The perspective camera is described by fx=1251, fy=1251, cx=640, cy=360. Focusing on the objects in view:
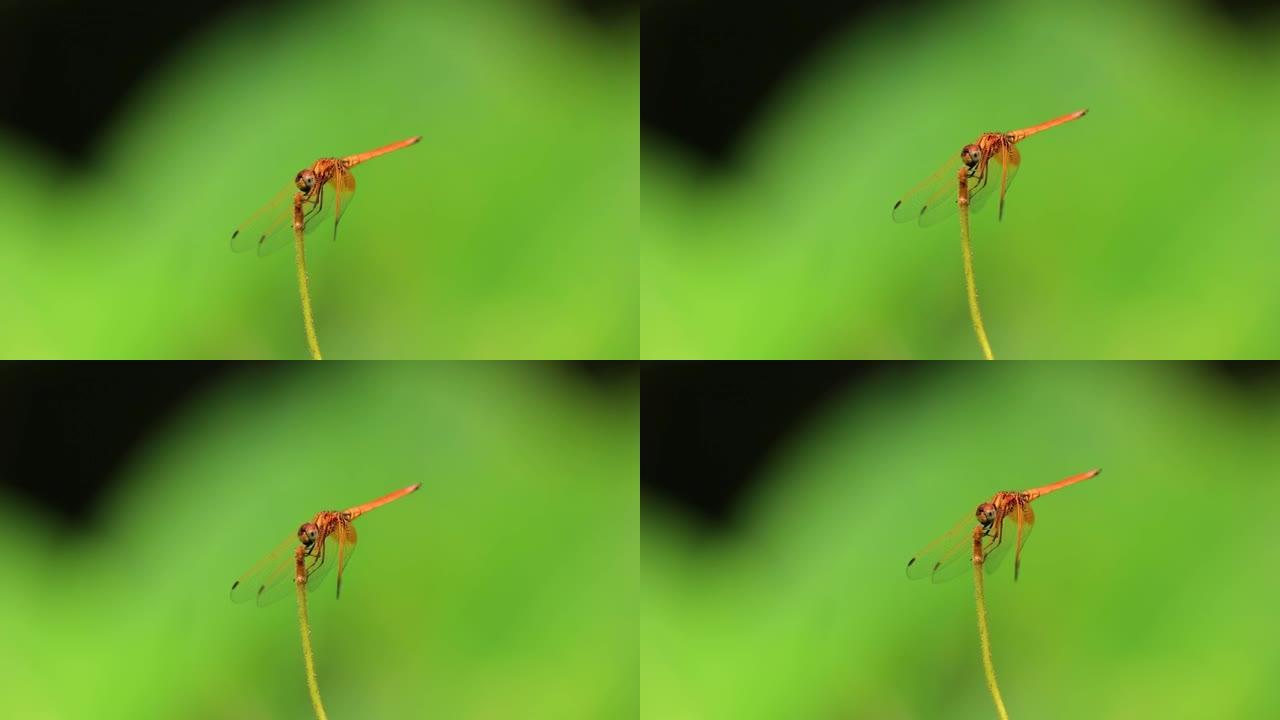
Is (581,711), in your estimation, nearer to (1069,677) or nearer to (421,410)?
(421,410)

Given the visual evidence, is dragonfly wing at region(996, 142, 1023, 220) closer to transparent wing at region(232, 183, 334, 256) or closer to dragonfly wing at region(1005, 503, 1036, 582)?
dragonfly wing at region(1005, 503, 1036, 582)

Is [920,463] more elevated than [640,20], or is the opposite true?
[640,20]

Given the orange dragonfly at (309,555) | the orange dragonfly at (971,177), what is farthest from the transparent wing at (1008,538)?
the orange dragonfly at (309,555)

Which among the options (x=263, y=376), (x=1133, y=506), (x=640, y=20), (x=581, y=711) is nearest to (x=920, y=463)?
(x=1133, y=506)

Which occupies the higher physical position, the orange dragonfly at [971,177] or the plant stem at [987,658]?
the orange dragonfly at [971,177]

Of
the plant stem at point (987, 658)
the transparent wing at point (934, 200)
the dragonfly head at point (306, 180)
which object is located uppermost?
the dragonfly head at point (306, 180)

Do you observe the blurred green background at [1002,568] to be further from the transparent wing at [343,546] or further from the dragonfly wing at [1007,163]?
the transparent wing at [343,546]

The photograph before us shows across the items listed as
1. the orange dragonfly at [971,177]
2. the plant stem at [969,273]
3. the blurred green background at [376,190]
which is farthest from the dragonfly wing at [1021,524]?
the blurred green background at [376,190]

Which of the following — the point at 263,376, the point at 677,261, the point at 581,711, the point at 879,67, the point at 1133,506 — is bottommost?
the point at 581,711
